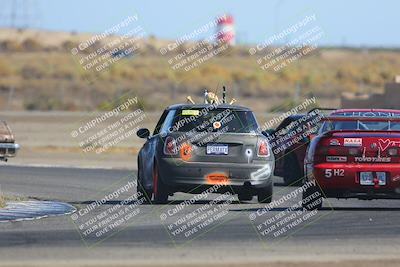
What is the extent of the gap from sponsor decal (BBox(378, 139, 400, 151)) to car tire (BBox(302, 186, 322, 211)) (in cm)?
109

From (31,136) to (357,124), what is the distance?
27392 mm

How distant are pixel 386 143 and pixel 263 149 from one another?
2.11m

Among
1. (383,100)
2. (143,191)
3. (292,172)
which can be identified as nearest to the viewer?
(143,191)

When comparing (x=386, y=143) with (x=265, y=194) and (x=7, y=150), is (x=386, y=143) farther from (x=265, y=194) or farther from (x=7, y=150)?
(x=7, y=150)

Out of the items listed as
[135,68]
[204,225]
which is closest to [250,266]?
[204,225]

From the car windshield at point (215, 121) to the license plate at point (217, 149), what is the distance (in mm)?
270

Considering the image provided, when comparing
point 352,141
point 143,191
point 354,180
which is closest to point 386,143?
point 352,141

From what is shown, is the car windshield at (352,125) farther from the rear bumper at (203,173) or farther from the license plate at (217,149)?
the license plate at (217,149)

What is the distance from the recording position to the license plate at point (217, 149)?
1962cm

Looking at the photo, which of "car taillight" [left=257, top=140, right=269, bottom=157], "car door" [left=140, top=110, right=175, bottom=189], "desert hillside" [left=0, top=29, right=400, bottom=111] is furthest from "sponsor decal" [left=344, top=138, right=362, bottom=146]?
"desert hillside" [left=0, top=29, right=400, bottom=111]

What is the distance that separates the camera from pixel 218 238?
49.6 feet

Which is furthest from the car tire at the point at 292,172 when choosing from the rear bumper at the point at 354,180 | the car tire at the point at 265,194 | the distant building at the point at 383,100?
the distant building at the point at 383,100

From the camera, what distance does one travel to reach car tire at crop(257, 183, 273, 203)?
20.0 meters

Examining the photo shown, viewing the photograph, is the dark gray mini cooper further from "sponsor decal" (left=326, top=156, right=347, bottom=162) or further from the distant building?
the distant building
